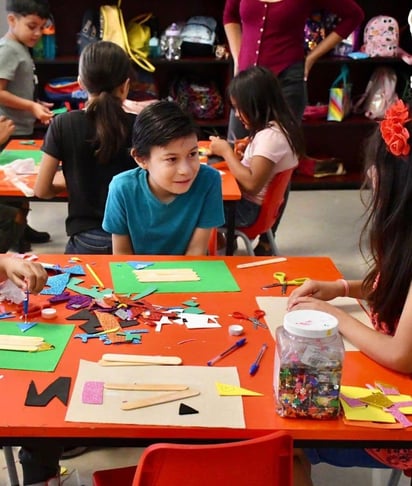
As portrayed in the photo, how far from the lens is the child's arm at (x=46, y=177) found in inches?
97.8

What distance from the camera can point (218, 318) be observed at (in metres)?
1.53

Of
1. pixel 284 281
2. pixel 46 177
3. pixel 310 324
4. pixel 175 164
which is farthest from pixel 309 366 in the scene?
pixel 46 177

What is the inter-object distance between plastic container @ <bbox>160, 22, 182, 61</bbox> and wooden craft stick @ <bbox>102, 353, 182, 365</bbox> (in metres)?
3.59

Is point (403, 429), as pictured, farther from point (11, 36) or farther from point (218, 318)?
point (11, 36)

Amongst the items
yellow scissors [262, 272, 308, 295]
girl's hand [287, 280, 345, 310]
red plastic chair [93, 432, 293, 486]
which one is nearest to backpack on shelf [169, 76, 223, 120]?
Result: yellow scissors [262, 272, 308, 295]

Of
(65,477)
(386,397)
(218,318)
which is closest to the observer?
(386,397)

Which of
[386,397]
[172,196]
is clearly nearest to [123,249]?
[172,196]

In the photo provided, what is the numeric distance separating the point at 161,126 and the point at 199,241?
0.38m

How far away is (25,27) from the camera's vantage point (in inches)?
141

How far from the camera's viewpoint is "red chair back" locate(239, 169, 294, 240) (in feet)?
9.37

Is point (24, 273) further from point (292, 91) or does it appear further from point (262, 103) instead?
point (292, 91)

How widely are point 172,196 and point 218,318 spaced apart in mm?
694

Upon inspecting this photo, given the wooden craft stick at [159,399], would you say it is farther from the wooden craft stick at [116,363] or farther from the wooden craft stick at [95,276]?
the wooden craft stick at [95,276]

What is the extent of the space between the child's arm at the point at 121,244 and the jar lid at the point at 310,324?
1001 mm
